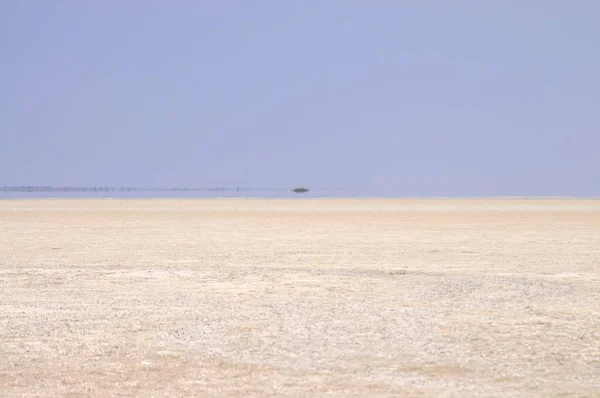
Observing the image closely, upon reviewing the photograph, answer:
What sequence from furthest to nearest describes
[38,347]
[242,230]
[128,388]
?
1. [242,230]
2. [38,347]
3. [128,388]

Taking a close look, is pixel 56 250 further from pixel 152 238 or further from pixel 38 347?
pixel 38 347

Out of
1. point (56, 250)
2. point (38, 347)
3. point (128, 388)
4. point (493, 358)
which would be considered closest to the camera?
point (128, 388)

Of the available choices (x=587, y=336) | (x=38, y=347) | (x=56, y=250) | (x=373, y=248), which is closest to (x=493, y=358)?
(x=587, y=336)

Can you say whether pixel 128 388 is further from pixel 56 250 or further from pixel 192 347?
pixel 56 250

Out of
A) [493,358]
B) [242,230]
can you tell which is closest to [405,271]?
[493,358]

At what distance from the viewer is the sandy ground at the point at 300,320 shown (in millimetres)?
9727

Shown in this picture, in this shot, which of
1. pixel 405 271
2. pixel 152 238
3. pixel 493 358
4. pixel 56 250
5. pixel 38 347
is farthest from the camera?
pixel 152 238

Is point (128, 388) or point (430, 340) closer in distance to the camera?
point (128, 388)

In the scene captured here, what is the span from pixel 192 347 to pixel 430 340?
3105 millimetres

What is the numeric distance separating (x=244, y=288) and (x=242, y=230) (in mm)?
19828

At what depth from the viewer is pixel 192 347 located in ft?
38.0

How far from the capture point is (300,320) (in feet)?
44.8

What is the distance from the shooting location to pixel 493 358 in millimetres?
10773

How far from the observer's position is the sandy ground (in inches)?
383
